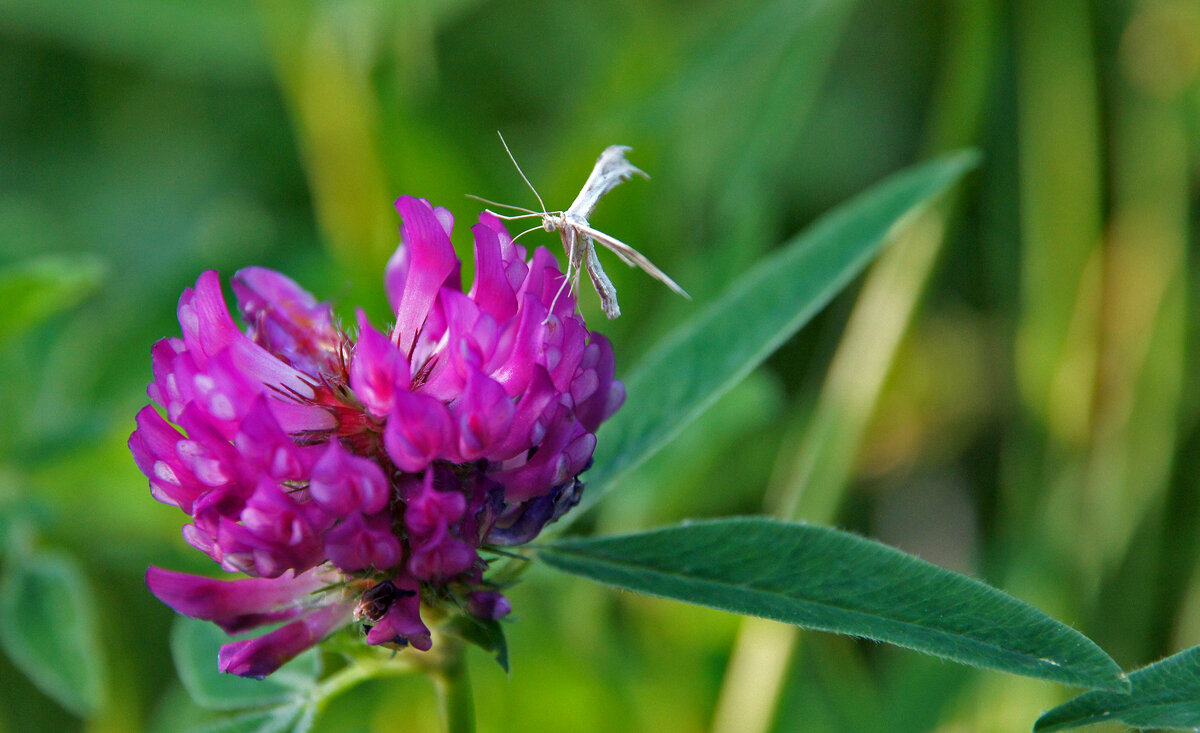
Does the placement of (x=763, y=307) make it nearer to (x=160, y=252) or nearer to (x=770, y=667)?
(x=770, y=667)

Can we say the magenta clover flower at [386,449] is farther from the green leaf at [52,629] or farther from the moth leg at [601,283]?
the green leaf at [52,629]

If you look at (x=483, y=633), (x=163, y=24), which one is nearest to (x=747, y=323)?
(x=483, y=633)

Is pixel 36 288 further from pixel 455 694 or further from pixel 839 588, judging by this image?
pixel 839 588

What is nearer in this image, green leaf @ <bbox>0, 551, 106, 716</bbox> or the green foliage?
the green foliage

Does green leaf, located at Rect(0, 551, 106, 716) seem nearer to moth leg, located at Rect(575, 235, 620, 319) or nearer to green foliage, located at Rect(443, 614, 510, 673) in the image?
green foliage, located at Rect(443, 614, 510, 673)

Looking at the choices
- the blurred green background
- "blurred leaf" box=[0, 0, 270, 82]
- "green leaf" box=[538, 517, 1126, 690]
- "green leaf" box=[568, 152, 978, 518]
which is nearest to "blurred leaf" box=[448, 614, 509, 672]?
"green leaf" box=[538, 517, 1126, 690]
